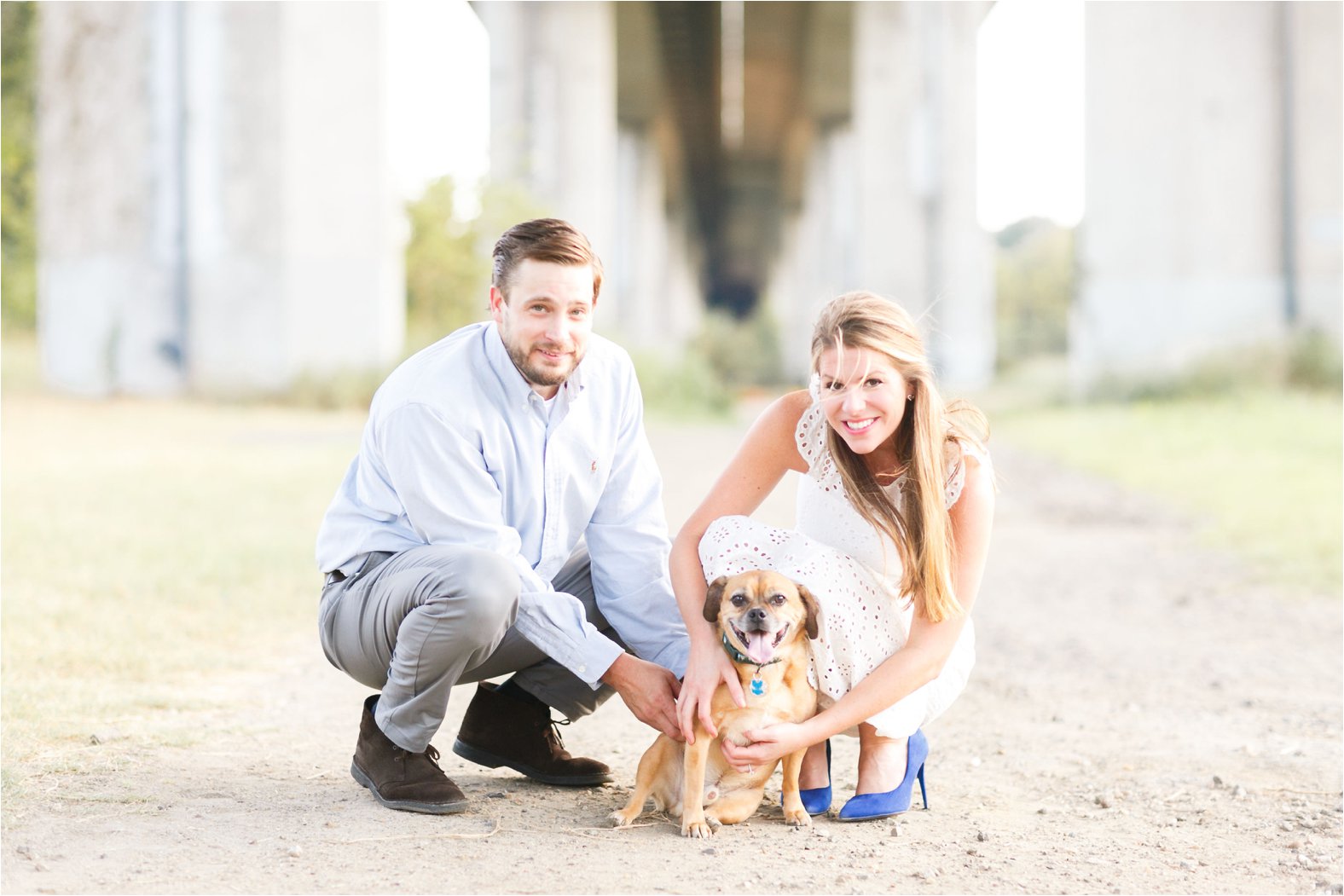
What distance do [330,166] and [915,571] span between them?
15348 millimetres

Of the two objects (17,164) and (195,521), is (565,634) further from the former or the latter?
(17,164)

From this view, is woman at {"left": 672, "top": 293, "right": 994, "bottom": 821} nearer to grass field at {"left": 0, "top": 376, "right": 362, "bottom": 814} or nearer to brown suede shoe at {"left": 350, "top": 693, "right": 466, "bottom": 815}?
brown suede shoe at {"left": 350, "top": 693, "right": 466, "bottom": 815}

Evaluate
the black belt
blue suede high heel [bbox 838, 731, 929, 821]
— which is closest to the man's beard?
the black belt

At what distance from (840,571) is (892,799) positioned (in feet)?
1.97

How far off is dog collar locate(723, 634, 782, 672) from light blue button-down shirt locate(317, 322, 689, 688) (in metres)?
0.30

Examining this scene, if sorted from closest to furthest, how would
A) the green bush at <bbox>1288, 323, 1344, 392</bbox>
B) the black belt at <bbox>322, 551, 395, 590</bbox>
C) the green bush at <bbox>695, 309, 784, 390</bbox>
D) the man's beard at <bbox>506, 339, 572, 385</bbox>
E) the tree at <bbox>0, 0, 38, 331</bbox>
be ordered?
1. the man's beard at <bbox>506, 339, 572, 385</bbox>
2. the black belt at <bbox>322, 551, 395, 590</bbox>
3. the green bush at <bbox>1288, 323, 1344, 392</bbox>
4. the tree at <bbox>0, 0, 38, 331</bbox>
5. the green bush at <bbox>695, 309, 784, 390</bbox>

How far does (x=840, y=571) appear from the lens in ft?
10.5

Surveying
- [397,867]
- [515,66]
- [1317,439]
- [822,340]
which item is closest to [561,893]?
[397,867]

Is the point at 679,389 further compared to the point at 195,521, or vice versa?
the point at 679,389

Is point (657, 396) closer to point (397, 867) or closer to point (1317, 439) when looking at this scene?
point (1317, 439)

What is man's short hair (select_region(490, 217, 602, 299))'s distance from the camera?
122 inches

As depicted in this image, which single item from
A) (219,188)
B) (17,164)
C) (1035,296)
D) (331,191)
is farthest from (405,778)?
(1035,296)

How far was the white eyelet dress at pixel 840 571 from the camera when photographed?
3.17 m

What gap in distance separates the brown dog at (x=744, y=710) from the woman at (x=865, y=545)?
0.04 metres
